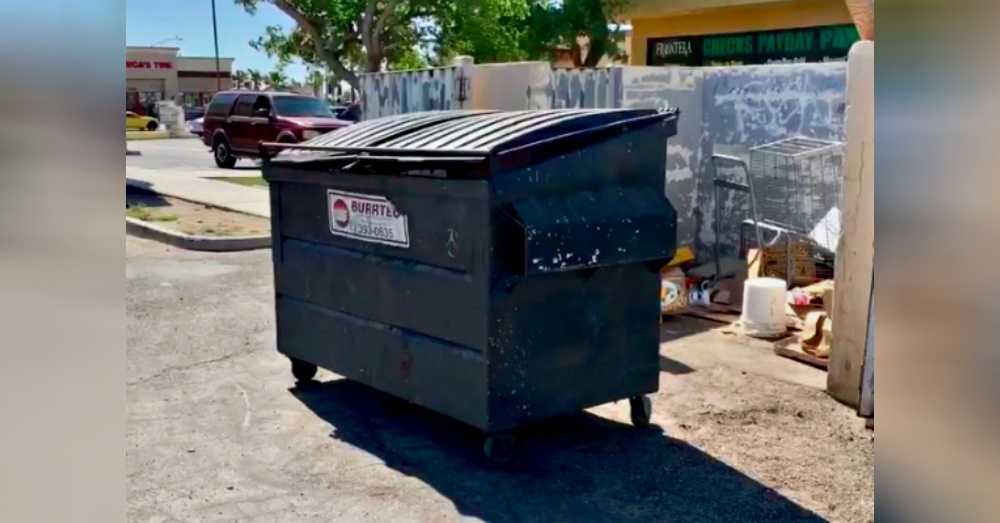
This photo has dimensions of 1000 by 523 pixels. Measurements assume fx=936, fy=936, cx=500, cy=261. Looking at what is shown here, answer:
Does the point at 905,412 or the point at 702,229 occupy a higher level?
the point at 905,412

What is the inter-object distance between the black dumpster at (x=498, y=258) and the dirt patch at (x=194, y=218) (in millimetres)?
6711

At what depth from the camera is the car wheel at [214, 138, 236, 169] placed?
22.9 m

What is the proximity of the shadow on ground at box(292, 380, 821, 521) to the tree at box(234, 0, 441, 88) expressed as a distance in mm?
24334

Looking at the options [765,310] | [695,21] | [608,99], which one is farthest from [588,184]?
[695,21]

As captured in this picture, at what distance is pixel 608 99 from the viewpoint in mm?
9148

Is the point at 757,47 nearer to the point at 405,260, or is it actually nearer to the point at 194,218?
the point at 194,218

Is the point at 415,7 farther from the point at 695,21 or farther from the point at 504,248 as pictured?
the point at 504,248

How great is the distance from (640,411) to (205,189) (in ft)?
43.2

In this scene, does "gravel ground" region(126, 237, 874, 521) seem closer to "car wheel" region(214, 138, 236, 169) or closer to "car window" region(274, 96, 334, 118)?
"car window" region(274, 96, 334, 118)

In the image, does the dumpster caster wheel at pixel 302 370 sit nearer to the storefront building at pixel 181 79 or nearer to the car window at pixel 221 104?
the car window at pixel 221 104

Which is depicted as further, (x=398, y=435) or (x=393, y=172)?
(x=398, y=435)

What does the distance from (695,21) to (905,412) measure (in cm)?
2352

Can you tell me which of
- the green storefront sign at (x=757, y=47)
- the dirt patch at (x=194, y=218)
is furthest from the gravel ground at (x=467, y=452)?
the green storefront sign at (x=757, y=47)

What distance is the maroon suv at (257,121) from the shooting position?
20.2 metres
